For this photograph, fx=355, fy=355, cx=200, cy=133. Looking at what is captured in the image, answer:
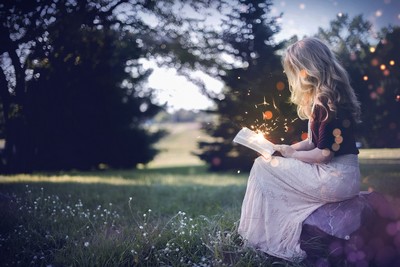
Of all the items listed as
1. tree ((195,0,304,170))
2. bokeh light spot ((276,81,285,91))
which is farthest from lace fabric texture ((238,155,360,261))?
bokeh light spot ((276,81,285,91))

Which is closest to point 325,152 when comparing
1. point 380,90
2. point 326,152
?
point 326,152

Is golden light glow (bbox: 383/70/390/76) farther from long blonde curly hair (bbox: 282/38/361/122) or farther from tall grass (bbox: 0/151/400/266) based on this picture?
long blonde curly hair (bbox: 282/38/361/122)

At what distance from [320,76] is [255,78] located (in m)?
2.97

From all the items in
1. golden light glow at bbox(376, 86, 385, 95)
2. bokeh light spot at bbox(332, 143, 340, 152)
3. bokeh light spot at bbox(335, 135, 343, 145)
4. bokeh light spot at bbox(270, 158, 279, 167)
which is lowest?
bokeh light spot at bbox(270, 158, 279, 167)

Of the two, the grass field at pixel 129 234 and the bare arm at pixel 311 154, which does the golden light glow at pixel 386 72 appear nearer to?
the grass field at pixel 129 234

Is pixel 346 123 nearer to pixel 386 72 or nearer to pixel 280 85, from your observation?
pixel 280 85

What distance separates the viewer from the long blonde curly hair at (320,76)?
305 cm

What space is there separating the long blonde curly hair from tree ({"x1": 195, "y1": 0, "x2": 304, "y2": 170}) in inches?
47.1

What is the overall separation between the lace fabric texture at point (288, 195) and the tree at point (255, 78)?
4.41 feet

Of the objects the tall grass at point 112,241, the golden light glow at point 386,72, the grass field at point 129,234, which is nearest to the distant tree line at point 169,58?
the golden light glow at point 386,72

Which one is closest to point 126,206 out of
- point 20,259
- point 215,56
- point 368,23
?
point 20,259

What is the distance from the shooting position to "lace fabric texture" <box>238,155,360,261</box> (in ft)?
9.70

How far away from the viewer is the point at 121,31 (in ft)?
21.7

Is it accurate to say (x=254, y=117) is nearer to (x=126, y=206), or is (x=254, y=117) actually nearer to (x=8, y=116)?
(x=126, y=206)
